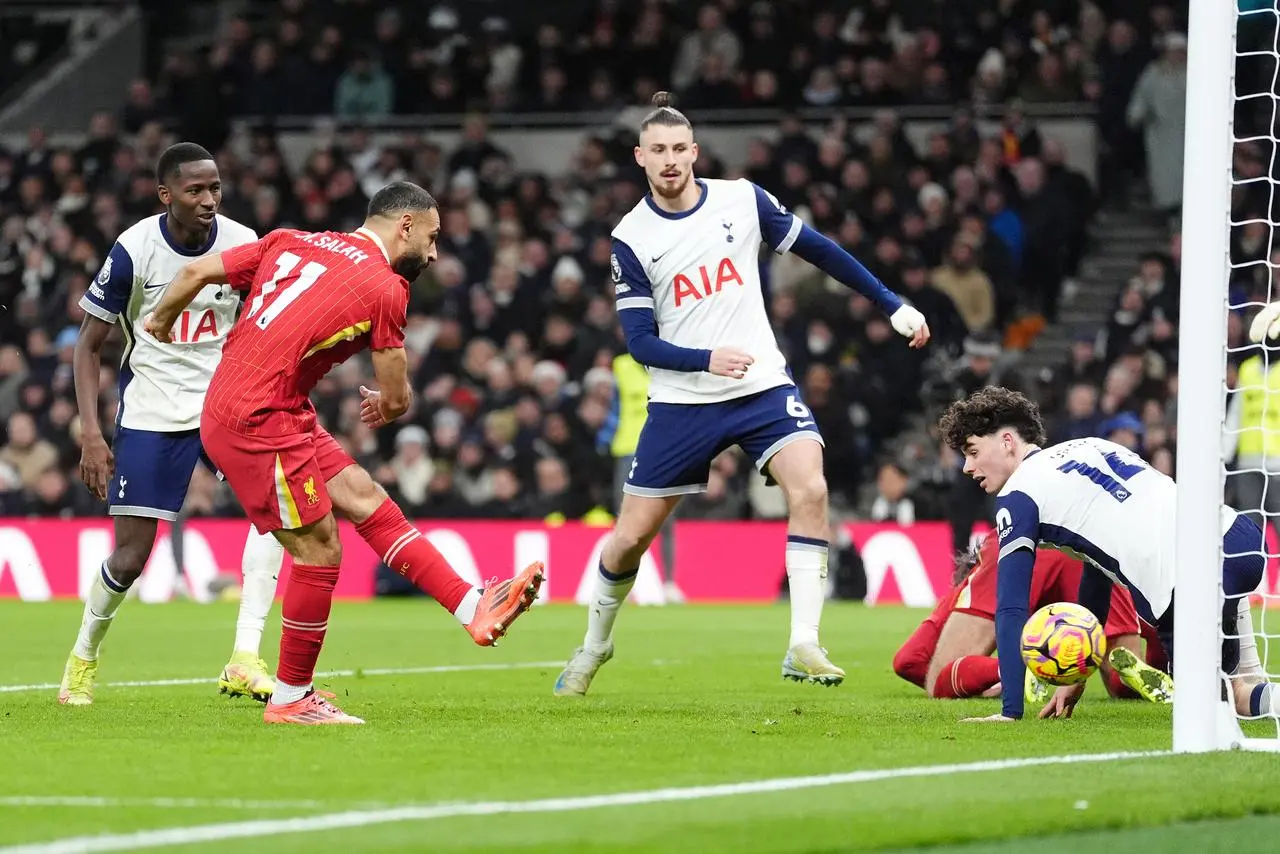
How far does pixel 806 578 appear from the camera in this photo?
8.61 meters

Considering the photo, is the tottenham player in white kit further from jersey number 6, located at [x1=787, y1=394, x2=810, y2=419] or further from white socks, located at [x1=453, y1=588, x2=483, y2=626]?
jersey number 6, located at [x1=787, y1=394, x2=810, y2=419]

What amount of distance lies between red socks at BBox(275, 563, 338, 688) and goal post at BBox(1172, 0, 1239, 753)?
302cm

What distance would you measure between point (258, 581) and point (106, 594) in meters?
0.72

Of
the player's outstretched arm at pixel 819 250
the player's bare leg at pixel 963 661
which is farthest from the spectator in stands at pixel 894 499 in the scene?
the player's outstretched arm at pixel 819 250

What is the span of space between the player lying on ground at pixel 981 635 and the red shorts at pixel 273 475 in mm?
3047

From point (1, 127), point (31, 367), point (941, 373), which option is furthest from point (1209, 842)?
point (1, 127)

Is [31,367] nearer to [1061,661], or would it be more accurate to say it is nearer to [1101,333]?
[1101,333]

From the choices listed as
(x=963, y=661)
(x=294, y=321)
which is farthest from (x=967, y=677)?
(x=294, y=321)

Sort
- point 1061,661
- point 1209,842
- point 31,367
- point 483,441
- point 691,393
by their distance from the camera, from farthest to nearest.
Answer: point 31,367 < point 483,441 < point 691,393 < point 1061,661 < point 1209,842

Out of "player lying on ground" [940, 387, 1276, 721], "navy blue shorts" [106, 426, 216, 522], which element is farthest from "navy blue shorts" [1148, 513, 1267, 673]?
"navy blue shorts" [106, 426, 216, 522]

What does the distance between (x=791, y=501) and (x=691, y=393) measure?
63 centimetres

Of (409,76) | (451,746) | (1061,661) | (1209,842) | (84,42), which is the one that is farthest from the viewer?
(84,42)

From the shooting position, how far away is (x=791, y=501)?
28.4ft

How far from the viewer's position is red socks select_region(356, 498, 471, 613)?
7.99m
